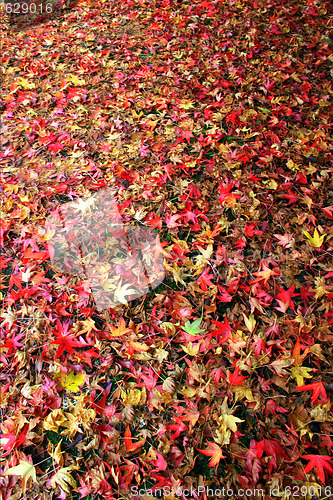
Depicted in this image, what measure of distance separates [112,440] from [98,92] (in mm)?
3476

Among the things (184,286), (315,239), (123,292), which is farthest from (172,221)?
(315,239)

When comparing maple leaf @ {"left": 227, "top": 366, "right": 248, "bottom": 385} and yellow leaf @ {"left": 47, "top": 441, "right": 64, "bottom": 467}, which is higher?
maple leaf @ {"left": 227, "top": 366, "right": 248, "bottom": 385}

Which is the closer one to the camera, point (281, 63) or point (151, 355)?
point (151, 355)

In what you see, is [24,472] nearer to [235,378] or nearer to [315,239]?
[235,378]

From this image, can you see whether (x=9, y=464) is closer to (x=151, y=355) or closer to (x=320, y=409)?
(x=151, y=355)

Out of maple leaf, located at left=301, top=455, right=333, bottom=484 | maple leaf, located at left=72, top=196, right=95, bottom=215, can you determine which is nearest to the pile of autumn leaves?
maple leaf, located at left=301, top=455, right=333, bottom=484

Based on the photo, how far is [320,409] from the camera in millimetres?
1424

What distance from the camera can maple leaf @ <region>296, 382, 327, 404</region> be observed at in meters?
1.45

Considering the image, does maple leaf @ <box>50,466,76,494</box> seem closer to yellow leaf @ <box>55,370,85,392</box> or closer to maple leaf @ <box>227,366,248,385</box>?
yellow leaf @ <box>55,370,85,392</box>

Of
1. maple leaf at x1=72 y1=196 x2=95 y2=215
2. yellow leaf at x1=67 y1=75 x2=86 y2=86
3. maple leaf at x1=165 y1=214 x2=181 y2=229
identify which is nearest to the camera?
maple leaf at x1=165 y1=214 x2=181 y2=229

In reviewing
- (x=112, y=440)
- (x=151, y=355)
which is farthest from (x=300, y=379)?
(x=112, y=440)

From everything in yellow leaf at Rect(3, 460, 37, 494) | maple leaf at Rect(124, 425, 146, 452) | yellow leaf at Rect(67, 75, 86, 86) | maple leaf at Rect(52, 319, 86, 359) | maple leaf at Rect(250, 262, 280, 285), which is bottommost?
yellow leaf at Rect(3, 460, 37, 494)

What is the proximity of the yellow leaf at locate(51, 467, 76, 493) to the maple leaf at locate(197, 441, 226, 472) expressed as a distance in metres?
0.64

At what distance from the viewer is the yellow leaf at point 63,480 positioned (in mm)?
Result: 1354
